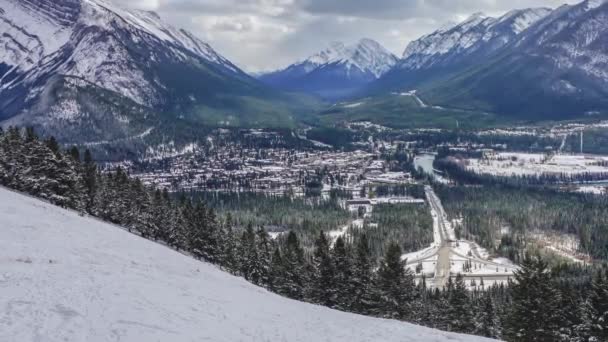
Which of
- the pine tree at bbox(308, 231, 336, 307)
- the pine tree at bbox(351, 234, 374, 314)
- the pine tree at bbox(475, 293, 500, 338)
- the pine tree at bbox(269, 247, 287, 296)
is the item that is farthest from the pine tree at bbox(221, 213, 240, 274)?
the pine tree at bbox(475, 293, 500, 338)

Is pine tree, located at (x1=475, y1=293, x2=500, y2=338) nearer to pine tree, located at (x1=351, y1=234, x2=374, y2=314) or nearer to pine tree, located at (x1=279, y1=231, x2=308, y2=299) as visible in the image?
pine tree, located at (x1=351, y1=234, x2=374, y2=314)

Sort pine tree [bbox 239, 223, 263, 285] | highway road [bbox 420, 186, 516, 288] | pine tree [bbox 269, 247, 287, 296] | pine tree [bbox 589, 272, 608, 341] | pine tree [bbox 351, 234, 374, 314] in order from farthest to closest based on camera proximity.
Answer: highway road [bbox 420, 186, 516, 288] < pine tree [bbox 239, 223, 263, 285] < pine tree [bbox 269, 247, 287, 296] < pine tree [bbox 351, 234, 374, 314] < pine tree [bbox 589, 272, 608, 341]

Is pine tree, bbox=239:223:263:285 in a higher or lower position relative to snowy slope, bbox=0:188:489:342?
lower

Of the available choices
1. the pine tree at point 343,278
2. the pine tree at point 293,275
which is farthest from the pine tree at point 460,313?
the pine tree at point 293,275

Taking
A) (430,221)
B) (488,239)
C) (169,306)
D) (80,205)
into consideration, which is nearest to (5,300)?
(169,306)

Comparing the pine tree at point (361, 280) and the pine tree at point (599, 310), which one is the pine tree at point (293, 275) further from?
the pine tree at point (599, 310)

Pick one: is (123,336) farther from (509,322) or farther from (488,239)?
(488,239)

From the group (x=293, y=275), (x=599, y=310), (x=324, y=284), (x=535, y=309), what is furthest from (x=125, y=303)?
(x=293, y=275)

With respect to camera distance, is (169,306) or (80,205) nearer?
(169,306)

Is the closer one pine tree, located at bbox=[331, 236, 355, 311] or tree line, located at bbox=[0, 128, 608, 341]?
tree line, located at bbox=[0, 128, 608, 341]
